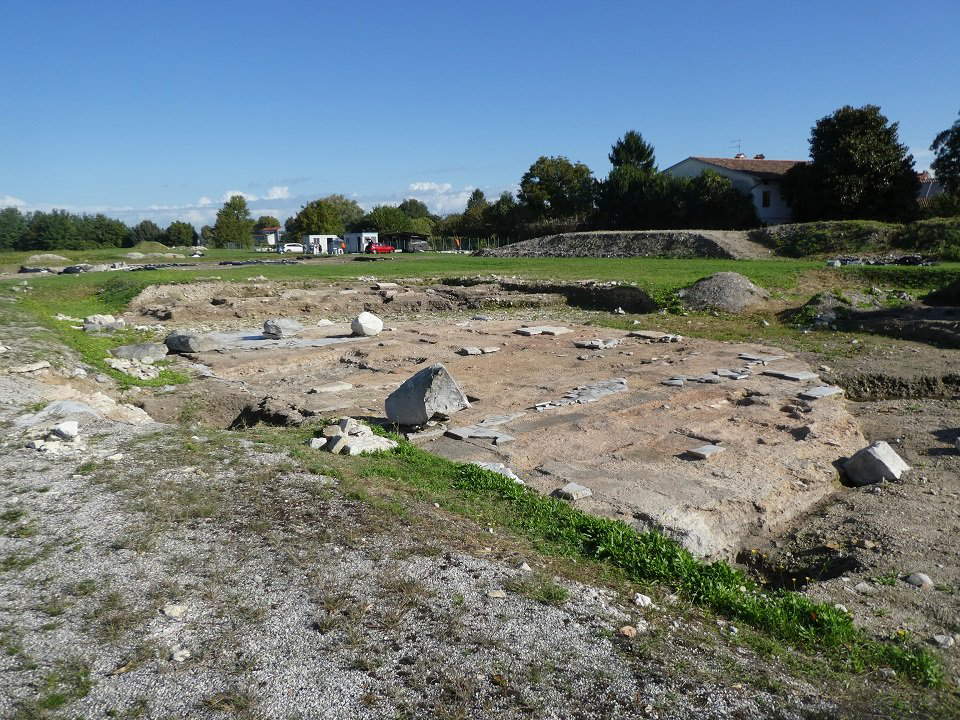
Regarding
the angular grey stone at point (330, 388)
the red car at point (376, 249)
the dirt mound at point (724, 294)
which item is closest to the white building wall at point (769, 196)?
the red car at point (376, 249)

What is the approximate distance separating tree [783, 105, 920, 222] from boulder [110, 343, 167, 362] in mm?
40720

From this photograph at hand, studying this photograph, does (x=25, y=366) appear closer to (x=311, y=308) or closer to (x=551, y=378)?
(x=551, y=378)

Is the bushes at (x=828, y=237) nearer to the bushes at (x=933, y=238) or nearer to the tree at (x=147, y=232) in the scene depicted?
the bushes at (x=933, y=238)

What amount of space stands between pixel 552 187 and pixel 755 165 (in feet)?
59.6

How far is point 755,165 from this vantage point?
170 ft

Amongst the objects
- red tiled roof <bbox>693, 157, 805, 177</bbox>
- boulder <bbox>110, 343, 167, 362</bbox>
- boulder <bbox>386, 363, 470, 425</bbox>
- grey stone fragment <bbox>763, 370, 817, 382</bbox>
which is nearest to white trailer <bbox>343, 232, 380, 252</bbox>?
red tiled roof <bbox>693, 157, 805, 177</bbox>

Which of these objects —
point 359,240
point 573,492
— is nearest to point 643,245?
point 359,240

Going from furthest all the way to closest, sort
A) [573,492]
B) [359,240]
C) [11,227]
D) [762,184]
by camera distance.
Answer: [11,227] < [359,240] < [762,184] < [573,492]

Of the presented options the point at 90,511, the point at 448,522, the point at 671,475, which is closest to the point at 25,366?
the point at 90,511

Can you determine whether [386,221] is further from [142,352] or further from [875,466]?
[875,466]

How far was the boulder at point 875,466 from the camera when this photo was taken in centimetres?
679

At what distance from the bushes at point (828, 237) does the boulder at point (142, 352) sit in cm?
3195

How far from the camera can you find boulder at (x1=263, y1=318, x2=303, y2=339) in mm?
16016

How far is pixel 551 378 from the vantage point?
1141cm
